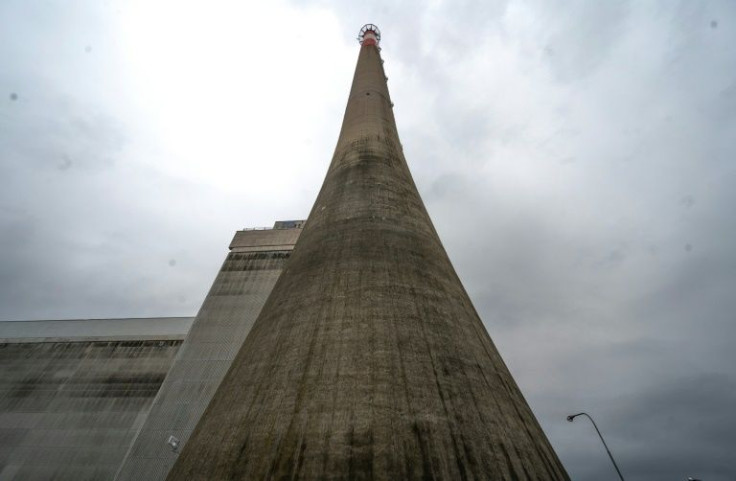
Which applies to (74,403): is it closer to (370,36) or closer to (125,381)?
(125,381)

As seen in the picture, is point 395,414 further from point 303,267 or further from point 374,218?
point 374,218

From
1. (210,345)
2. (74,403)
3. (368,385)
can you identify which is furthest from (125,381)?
(368,385)

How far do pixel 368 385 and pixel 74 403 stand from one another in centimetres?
2334

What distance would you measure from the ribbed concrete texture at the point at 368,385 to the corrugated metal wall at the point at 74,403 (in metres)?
16.6

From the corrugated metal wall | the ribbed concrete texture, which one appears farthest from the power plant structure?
the corrugated metal wall

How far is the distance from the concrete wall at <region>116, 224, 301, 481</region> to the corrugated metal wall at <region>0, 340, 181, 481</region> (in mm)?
4060

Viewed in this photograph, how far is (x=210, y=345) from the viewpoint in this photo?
19031 millimetres

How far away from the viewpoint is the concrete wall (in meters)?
15.7

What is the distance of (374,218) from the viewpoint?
1020cm

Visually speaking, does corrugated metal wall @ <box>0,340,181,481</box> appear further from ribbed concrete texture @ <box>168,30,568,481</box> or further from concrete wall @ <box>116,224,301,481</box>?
ribbed concrete texture @ <box>168,30,568,481</box>

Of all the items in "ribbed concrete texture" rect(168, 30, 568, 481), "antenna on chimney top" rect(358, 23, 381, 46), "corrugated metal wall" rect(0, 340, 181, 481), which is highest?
"antenna on chimney top" rect(358, 23, 381, 46)

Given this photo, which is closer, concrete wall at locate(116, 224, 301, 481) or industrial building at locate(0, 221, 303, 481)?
concrete wall at locate(116, 224, 301, 481)

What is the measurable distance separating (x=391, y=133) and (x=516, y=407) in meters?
12.0

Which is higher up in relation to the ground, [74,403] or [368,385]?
[74,403]
